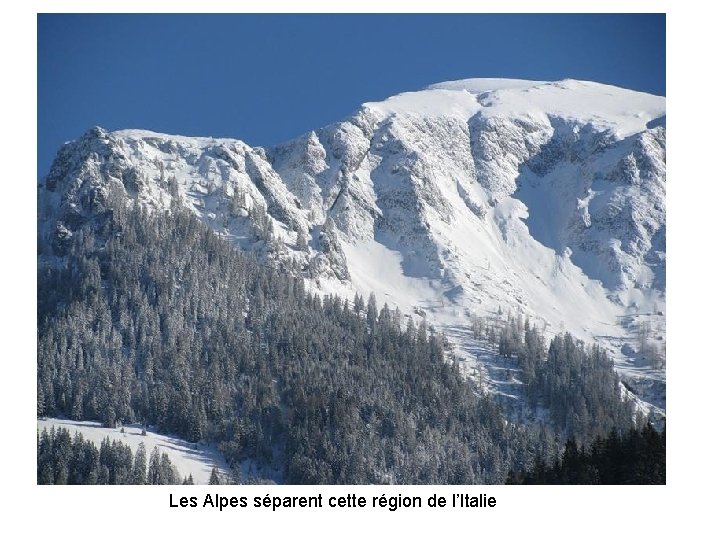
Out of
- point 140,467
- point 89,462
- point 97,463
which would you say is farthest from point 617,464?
point 89,462

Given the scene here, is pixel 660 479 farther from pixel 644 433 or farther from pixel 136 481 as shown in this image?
pixel 136 481

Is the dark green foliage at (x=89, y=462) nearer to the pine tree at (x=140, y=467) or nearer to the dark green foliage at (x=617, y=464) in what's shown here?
the pine tree at (x=140, y=467)

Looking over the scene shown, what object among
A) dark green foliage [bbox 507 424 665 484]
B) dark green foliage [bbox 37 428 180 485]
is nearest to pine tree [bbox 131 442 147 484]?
dark green foliage [bbox 37 428 180 485]

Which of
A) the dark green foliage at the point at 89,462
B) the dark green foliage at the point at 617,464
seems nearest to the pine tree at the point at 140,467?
the dark green foliage at the point at 89,462

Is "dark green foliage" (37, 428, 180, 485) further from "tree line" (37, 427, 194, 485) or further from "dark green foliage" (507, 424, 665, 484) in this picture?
"dark green foliage" (507, 424, 665, 484)

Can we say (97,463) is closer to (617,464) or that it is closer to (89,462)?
(89,462)
